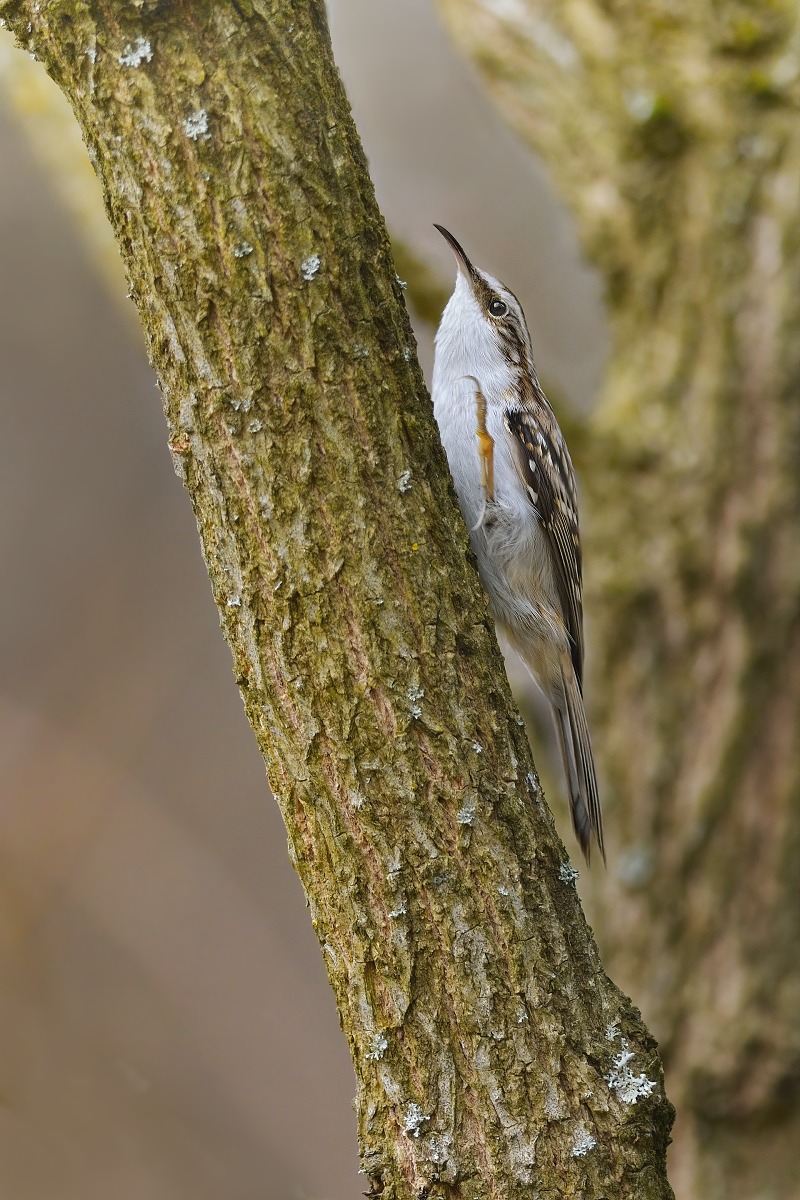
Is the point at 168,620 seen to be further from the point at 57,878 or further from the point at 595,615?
the point at 595,615

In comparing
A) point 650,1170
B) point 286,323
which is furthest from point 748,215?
point 650,1170

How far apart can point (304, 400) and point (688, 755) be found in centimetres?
314

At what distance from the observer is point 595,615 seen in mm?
4801

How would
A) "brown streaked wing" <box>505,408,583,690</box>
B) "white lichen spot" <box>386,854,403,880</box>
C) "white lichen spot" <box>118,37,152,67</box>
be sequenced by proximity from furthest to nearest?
"brown streaked wing" <box>505,408,583,690</box> → "white lichen spot" <box>386,854,403,880</box> → "white lichen spot" <box>118,37,152,67</box>

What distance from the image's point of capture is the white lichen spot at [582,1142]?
195 cm

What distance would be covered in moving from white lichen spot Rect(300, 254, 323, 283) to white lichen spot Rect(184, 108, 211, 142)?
27cm

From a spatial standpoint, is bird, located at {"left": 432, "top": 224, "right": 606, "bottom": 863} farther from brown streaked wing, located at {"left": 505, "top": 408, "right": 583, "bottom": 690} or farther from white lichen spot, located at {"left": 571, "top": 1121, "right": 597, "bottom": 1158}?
white lichen spot, located at {"left": 571, "top": 1121, "right": 597, "bottom": 1158}

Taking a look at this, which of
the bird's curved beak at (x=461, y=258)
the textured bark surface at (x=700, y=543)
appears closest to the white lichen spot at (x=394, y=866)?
the bird's curved beak at (x=461, y=258)

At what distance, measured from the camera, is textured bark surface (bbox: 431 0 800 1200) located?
4215mm

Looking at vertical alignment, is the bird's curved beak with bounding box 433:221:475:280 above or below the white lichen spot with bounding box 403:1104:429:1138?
above

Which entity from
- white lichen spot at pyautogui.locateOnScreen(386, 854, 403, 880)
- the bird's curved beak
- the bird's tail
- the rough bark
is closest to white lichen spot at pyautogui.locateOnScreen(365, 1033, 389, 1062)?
the rough bark

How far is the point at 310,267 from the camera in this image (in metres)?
1.90

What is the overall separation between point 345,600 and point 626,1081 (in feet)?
3.54

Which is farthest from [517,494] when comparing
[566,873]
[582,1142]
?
[582,1142]
